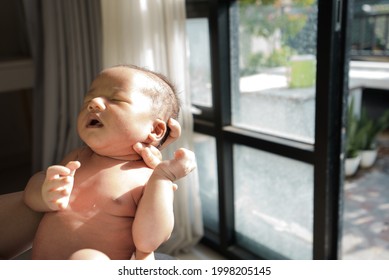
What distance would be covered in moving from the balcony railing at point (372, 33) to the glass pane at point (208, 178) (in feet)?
4.94

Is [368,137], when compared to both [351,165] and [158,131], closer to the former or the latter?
[351,165]

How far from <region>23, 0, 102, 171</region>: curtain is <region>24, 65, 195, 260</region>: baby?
40.8 inches

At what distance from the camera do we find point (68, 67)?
2113mm

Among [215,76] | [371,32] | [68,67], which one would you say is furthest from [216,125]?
[371,32]

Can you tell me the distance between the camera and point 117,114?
2.78 feet

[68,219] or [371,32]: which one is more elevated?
[371,32]

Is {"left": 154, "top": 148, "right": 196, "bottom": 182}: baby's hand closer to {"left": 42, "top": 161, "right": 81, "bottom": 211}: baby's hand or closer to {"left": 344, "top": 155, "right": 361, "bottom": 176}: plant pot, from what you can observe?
{"left": 42, "top": 161, "right": 81, "bottom": 211}: baby's hand

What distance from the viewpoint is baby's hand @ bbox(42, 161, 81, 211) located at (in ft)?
2.55

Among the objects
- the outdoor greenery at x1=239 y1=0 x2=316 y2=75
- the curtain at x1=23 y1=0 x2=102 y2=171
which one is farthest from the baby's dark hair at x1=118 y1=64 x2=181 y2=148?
the curtain at x1=23 y1=0 x2=102 y2=171

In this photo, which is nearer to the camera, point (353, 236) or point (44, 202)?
point (44, 202)

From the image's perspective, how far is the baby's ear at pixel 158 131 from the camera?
90 centimetres
